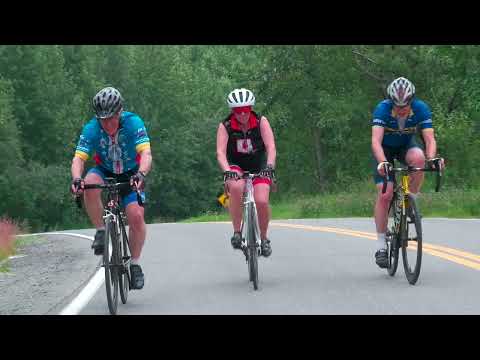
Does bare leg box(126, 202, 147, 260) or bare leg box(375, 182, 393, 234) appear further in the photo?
bare leg box(375, 182, 393, 234)

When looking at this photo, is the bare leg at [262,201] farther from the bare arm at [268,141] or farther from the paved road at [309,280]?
the paved road at [309,280]

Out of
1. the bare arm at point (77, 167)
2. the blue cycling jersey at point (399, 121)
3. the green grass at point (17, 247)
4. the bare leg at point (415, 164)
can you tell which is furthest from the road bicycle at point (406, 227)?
the green grass at point (17, 247)

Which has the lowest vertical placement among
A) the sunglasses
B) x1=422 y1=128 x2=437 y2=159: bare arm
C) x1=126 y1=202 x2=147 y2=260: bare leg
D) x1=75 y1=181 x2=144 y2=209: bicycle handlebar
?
x1=126 y1=202 x2=147 y2=260: bare leg

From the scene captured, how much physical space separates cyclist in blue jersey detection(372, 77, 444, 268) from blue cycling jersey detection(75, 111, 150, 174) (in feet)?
8.02

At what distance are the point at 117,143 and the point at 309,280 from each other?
269 centimetres

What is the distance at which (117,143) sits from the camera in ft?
28.4

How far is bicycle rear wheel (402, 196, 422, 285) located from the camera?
9.06m

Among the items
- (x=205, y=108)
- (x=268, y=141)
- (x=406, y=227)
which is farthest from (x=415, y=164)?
(x=205, y=108)

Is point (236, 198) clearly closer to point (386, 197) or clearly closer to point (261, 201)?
point (261, 201)

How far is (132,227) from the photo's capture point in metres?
8.87

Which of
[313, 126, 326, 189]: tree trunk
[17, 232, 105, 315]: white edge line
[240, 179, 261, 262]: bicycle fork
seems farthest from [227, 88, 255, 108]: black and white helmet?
[313, 126, 326, 189]: tree trunk

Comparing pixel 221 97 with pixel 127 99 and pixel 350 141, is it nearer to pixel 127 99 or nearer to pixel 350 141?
pixel 127 99

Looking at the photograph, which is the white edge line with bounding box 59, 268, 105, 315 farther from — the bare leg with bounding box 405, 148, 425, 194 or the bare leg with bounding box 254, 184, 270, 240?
the bare leg with bounding box 405, 148, 425, 194

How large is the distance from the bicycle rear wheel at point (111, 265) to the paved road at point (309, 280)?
0.71 ft
